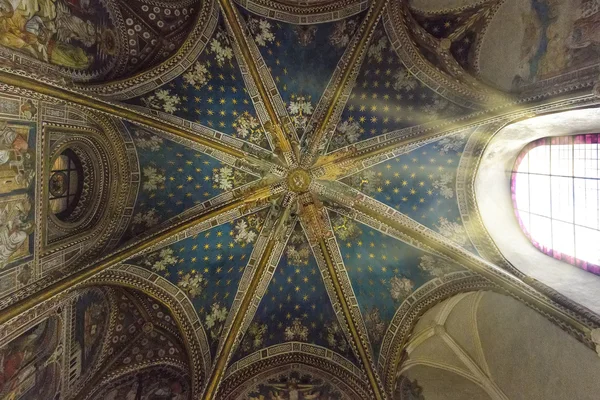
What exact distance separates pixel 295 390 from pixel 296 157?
6528 millimetres

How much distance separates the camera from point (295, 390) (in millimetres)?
10359

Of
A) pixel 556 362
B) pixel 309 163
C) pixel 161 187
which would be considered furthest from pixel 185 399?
pixel 556 362

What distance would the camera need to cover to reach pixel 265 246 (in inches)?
433

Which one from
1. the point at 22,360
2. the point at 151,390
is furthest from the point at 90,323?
the point at 151,390

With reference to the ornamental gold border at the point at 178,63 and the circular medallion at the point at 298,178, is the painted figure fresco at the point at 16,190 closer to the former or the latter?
the ornamental gold border at the point at 178,63

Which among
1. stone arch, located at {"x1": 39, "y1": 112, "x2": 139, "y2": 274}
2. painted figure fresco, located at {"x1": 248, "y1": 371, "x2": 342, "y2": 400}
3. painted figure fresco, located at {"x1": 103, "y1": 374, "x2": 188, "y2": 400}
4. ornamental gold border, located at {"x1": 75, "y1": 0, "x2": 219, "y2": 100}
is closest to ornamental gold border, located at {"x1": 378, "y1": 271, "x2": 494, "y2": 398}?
painted figure fresco, located at {"x1": 248, "y1": 371, "x2": 342, "y2": 400}

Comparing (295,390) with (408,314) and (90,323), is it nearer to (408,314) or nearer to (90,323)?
(408,314)

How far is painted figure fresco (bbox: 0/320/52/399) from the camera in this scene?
7453 mm

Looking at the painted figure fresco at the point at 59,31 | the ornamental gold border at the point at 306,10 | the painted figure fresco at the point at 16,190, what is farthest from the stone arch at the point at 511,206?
the painted figure fresco at the point at 16,190

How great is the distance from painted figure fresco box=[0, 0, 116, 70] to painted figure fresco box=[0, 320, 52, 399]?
5.63 m

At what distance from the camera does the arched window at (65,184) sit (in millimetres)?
8312

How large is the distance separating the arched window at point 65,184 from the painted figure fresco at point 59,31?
2127mm

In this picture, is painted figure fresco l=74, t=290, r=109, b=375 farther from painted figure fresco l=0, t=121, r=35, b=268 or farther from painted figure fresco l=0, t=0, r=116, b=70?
painted figure fresco l=0, t=0, r=116, b=70

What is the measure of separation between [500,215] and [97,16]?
10.9 meters
